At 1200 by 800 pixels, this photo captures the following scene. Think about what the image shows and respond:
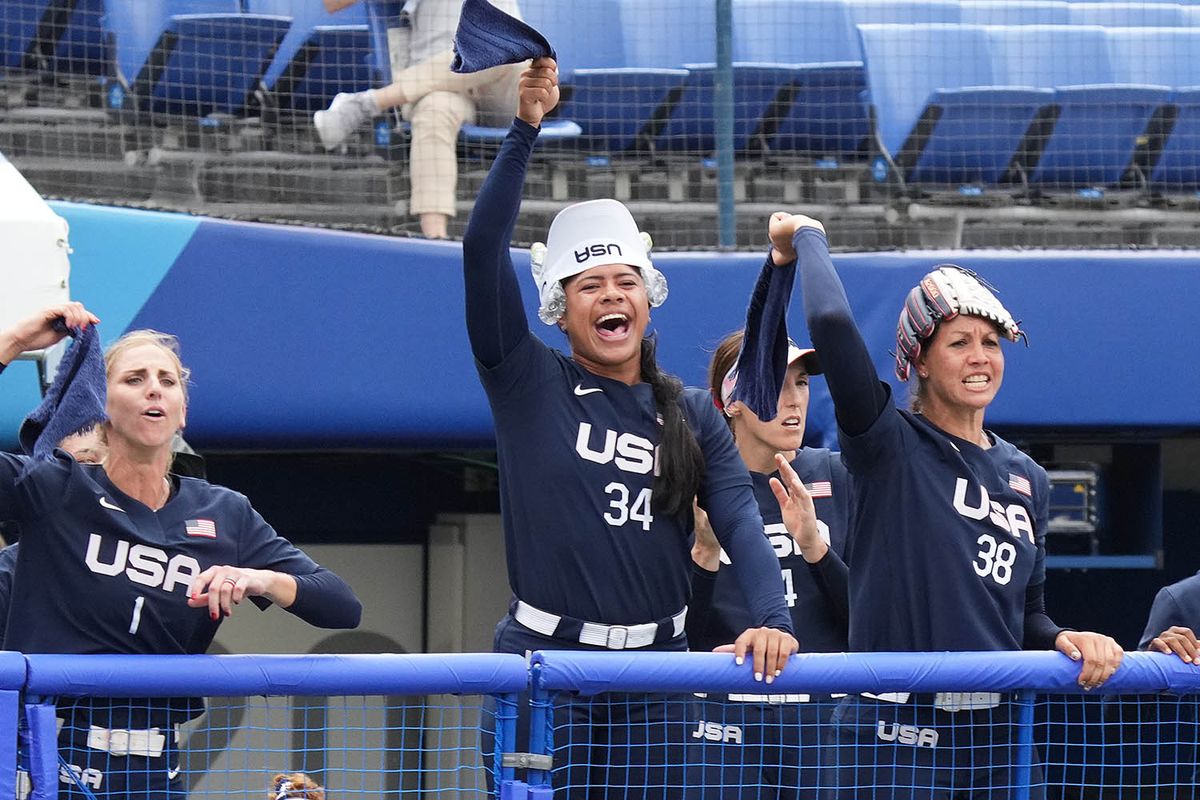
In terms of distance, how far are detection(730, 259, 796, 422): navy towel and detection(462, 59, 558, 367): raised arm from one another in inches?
18.1

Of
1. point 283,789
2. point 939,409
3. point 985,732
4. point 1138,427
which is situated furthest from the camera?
point 1138,427

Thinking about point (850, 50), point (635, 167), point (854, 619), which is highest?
point (850, 50)

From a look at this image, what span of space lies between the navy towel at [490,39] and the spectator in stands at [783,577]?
60 centimetres

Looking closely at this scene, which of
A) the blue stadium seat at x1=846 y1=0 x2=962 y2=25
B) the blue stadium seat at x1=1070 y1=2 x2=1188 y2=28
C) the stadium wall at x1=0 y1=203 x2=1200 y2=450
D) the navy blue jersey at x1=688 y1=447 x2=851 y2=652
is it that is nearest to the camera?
the navy blue jersey at x1=688 y1=447 x2=851 y2=652

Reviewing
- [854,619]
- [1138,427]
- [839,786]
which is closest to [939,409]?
[854,619]

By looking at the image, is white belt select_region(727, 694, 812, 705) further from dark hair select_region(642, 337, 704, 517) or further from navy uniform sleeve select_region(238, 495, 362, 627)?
navy uniform sleeve select_region(238, 495, 362, 627)

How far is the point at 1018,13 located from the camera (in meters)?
6.36

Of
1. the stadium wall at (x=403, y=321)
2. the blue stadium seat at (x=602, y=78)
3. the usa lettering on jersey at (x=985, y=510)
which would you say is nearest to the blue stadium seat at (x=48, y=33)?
the stadium wall at (x=403, y=321)

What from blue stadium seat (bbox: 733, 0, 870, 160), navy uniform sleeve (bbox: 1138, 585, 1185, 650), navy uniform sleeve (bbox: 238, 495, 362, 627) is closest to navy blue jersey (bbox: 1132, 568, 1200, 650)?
navy uniform sleeve (bbox: 1138, 585, 1185, 650)

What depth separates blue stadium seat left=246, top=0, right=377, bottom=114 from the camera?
5.56 meters

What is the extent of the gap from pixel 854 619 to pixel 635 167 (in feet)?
10.7

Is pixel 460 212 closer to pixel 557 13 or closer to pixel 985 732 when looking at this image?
pixel 557 13

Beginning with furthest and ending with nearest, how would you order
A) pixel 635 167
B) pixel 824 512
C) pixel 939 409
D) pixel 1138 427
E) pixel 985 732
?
pixel 635 167 → pixel 1138 427 → pixel 824 512 → pixel 939 409 → pixel 985 732

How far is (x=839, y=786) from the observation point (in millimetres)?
2945
